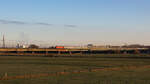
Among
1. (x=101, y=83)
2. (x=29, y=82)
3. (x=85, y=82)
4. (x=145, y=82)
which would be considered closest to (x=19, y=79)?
(x=29, y=82)

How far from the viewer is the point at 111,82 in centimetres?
3125

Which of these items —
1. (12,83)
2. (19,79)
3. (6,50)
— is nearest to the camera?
(12,83)

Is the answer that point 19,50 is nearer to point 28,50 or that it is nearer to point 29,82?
point 28,50

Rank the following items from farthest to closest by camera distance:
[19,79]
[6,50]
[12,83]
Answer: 1. [6,50]
2. [19,79]
3. [12,83]

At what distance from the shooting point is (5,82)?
1197 inches

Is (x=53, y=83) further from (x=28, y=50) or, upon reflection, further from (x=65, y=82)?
(x=28, y=50)

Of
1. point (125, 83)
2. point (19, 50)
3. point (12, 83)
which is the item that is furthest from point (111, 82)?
point (19, 50)

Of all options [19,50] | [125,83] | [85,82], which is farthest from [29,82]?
[19,50]

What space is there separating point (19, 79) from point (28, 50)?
16521 cm

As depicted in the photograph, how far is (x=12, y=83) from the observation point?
1169 inches

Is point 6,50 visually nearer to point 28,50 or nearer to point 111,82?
point 28,50

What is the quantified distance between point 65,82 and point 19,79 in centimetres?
669

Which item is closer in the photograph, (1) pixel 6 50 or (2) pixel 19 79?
(2) pixel 19 79

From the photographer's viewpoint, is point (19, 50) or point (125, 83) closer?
point (125, 83)
